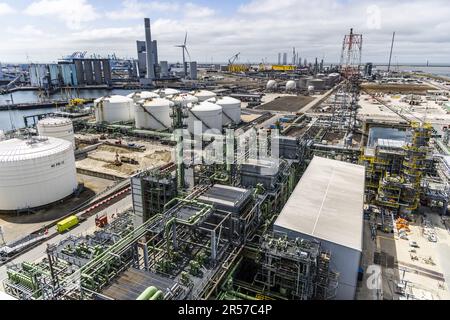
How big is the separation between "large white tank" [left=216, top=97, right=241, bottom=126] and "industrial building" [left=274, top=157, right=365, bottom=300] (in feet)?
162

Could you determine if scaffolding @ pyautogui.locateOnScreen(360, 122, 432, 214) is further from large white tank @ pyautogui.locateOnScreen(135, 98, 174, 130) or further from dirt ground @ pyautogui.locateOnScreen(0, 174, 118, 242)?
large white tank @ pyautogui.locateOnScreen(135, 98, 174, 130)

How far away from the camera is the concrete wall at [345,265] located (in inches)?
828

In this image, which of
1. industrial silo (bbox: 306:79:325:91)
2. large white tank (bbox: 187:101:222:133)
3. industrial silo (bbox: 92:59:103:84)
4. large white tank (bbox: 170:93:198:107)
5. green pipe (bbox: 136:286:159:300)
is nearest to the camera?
green pipe (bbox: 136:286:159:300)

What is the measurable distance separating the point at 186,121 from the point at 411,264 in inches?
2182

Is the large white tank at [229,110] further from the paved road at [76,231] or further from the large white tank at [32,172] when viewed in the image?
the large white tank at [32,172]

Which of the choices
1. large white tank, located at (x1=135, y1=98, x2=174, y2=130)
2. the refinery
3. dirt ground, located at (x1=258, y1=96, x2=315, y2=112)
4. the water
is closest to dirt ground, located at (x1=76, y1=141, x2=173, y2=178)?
the refinery

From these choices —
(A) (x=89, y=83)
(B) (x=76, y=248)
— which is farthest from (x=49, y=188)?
(A) (x=89, y=83)

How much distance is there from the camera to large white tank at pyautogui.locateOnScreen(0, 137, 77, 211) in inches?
1389

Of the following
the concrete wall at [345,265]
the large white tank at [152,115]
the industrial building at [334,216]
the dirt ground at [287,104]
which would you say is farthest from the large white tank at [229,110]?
the concrete wall at [345,265]

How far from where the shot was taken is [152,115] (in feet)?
243

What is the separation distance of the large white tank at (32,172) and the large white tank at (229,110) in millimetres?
48529

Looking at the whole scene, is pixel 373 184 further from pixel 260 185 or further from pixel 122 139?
pixel 122 139

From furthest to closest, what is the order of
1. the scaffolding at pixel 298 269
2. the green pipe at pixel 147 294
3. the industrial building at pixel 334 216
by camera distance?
the industrial building at pixel 334 216
the scaffolding at pixel 298 269
the green pipe at pixel 147 294

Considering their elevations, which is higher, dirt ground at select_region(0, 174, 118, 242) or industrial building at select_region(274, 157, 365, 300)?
industrial building at select_region(274, 157, 365, 300)
